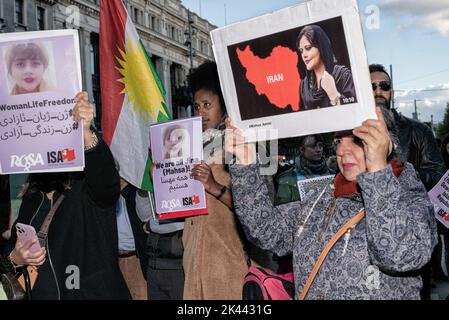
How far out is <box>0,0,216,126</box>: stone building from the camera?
1266 inches

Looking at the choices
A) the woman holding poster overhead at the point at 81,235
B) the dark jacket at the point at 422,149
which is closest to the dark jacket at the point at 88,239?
the woman holding poster overhead at the point at 81,235

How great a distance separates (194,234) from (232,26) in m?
1.47

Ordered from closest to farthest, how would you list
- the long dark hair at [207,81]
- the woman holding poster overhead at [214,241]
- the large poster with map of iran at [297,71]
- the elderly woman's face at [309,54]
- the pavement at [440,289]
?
the large poster with map of iran at [297,71] → the elderly woman's face at [309,54] → the woman holding poster overhead at [214,241] → the long dark hair at [207,81] → the pavement at [440,289]

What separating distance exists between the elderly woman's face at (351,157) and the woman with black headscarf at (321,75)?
0.65ft

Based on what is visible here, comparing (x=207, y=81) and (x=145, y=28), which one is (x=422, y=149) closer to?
(x=207, y=81)

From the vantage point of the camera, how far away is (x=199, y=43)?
6169cm

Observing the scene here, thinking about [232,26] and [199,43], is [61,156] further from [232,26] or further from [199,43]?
[199,43]

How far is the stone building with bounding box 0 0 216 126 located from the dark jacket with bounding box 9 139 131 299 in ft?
68.7

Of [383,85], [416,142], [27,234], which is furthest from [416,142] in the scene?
[27,234]

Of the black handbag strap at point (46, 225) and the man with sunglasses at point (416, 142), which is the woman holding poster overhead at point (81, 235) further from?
the man with sunglasses at point (416, 142)

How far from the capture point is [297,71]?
90.2 inches

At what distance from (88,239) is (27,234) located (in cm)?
30

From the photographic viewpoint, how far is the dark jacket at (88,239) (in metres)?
2.80
